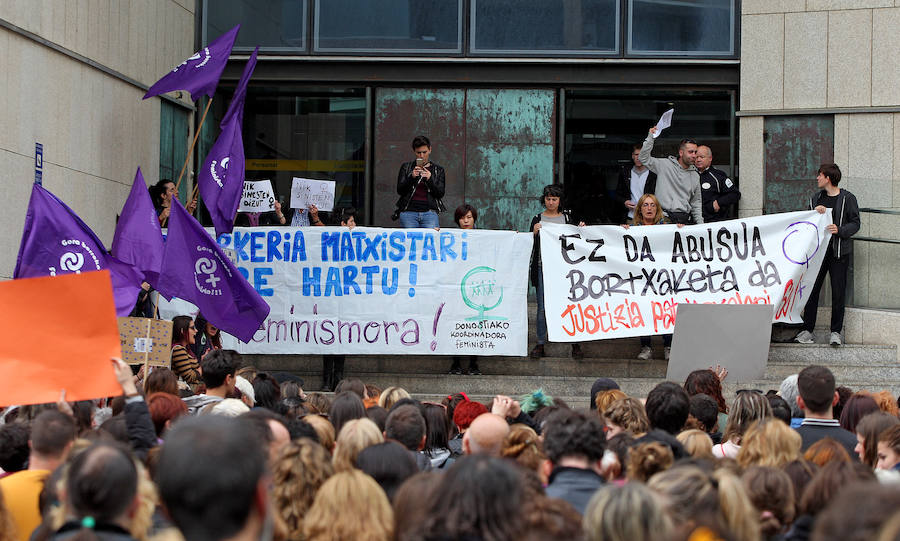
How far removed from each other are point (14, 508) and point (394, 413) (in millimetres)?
2063

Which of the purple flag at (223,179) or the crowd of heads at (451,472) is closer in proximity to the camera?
the crowd of heads at (451,472)

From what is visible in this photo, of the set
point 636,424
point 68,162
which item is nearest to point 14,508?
point 636,424

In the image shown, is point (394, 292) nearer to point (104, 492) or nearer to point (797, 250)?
point (797, 250)

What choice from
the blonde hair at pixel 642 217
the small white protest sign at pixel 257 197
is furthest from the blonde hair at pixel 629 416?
the small white protest sign at pixel 257 197

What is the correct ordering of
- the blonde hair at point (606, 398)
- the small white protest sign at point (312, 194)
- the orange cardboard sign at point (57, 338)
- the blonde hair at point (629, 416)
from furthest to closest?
the small white protest sign at point (312, 194) → the blonde hair at point (606, 398) → the blonde hair at point (629, 416) → the orange cardboard sign at point (57, 338)

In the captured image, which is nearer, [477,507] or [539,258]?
[477,507]

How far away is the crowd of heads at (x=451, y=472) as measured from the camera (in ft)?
8.89

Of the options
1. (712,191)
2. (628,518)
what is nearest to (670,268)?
(712,191)

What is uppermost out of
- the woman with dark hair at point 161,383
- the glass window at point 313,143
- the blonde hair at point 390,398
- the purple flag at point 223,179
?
the glass window at point 313,143

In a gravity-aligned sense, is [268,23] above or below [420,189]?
above

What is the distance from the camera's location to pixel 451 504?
3627 millimetres

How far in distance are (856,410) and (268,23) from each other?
37.9ft

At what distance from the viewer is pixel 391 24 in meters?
16.3

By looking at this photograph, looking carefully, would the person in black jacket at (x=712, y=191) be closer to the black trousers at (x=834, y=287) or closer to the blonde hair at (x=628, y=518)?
the black trousers at (x=834, y=287)
